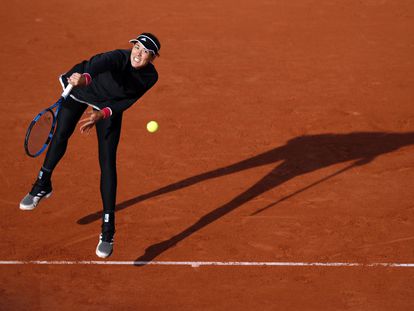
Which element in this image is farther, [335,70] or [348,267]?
[335,70]

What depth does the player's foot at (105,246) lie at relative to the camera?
9.20m

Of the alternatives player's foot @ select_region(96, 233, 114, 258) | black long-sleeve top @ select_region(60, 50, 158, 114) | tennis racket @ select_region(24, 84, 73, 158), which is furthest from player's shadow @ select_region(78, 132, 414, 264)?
black long-sleeve top @ select_region(60, 50, 158, 114)

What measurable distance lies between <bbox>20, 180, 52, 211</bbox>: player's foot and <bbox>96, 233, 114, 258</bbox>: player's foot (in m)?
1.21

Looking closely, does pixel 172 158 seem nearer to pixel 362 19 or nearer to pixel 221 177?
pixel 221 177

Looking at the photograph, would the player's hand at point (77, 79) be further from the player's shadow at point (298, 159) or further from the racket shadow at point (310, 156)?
the racket shadow at point (310, 156)

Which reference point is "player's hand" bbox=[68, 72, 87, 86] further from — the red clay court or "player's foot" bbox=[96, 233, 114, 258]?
the red clay court

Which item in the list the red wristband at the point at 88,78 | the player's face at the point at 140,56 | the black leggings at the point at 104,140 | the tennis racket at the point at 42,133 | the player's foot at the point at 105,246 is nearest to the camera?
the red wristband at the point at 88,78

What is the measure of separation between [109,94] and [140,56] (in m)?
0.63

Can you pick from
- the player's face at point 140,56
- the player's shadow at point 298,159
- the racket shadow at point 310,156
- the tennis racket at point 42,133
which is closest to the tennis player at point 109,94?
the player's face at point 140,56

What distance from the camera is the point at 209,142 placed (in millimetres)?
12312

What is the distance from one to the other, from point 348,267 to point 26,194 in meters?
4.35

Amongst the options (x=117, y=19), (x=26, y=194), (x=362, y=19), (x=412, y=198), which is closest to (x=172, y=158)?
(x=26, y=194)

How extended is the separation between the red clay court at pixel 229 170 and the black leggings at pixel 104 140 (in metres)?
0.76

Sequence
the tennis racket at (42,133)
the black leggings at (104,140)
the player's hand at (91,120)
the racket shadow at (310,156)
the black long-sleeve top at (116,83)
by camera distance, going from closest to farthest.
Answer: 1. the player's hand at (91,120)
2. the black long-sleeve top at (116,83)
3. the black leggings at (104,140)
4. the tennis racket at (42,133)
5. the racket shadow at (310,156)
